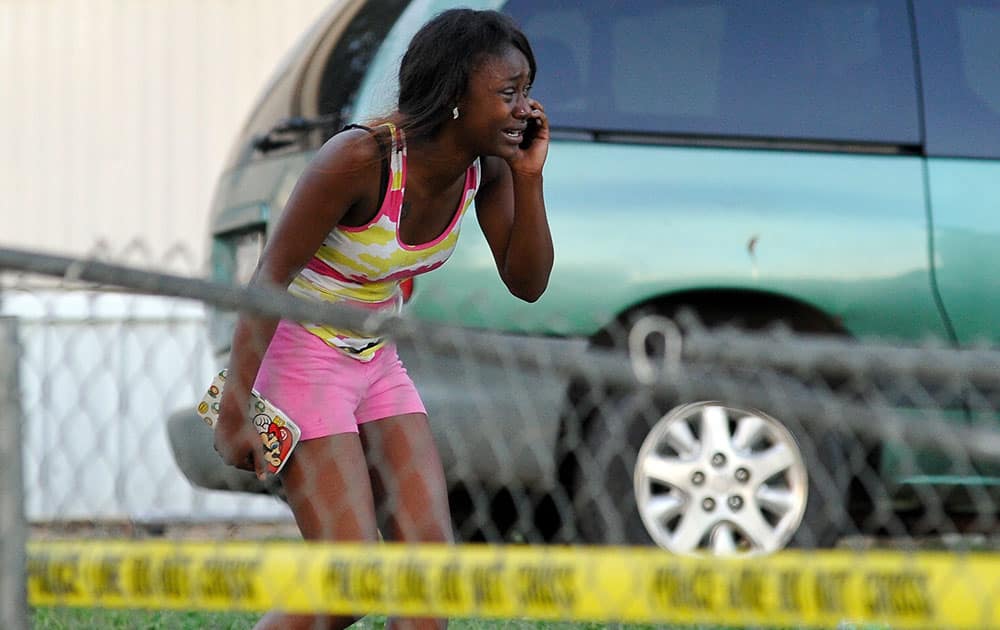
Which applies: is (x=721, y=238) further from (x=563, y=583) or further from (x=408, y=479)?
(x=563, y=583)

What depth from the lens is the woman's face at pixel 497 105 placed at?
3.01 meters

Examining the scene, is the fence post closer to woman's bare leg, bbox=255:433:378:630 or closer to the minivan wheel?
woman's bare leg, bbox=255:433:378:630

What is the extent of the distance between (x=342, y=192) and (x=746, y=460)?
6.67 ft

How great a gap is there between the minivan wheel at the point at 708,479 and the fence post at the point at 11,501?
239cm

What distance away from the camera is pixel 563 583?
205 centimetres

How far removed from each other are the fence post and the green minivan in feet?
7.12

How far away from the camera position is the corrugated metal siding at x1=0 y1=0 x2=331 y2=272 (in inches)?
329

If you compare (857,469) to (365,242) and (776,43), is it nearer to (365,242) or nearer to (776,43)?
(776,43)

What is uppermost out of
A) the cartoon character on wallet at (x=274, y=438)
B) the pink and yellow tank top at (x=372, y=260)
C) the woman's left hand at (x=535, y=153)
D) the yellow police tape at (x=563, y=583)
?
the woman's left hand at (x=535, y=153)

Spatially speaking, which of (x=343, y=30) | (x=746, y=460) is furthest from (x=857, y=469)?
(x=343, y=30)

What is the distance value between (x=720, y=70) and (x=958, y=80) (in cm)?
74

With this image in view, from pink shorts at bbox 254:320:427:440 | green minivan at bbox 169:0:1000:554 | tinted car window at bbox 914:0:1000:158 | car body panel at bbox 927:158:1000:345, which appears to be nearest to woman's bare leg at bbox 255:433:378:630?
pink shorts at bbox 254:320:427:440

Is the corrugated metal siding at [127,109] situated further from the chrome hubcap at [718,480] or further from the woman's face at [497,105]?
the woman's face at [497,105]

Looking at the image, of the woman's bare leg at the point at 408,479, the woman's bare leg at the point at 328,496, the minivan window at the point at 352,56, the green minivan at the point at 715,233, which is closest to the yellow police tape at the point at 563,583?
the woman's bare leg at the point at 328,496
